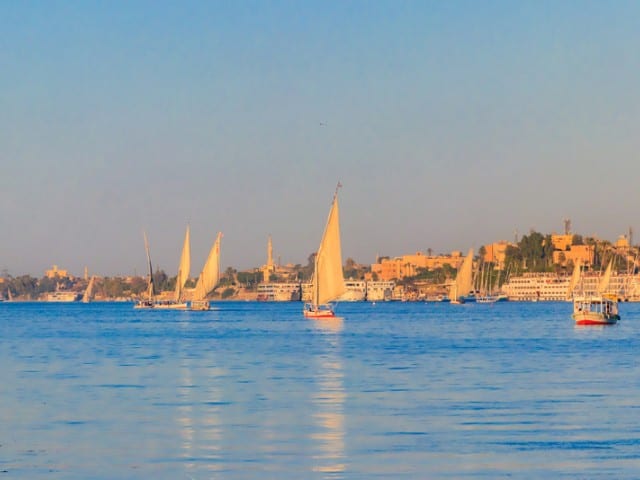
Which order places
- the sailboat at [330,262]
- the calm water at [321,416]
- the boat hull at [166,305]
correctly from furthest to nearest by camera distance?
the boat hull at [166,305]
the sailboat at [330,262]
the calm water at [321,416]

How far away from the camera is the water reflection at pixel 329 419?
21422mm

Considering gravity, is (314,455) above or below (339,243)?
below

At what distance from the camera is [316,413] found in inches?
Answer: 1145

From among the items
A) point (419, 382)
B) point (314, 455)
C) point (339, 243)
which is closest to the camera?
point (314, 455)

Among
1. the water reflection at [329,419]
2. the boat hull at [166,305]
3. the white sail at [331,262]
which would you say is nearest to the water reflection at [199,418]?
the water reflection at [329,419]

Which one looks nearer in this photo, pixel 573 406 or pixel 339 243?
pixel 573 406

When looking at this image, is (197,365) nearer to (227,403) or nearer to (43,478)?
(227,403)

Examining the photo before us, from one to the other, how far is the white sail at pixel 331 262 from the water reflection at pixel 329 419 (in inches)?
1578

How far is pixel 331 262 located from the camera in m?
92.6

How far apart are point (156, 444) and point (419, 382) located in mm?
15636

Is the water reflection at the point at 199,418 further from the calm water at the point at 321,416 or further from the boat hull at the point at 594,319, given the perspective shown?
the boat hull at the point at 594,319

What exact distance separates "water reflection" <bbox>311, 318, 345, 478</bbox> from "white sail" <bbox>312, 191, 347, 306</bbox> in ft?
131

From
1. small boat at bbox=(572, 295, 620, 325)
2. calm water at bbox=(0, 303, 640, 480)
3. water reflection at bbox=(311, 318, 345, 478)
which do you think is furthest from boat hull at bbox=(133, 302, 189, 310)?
water reflection at bbox=(311, 318, 345, 478)

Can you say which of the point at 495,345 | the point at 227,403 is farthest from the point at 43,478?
the point at 495,345
